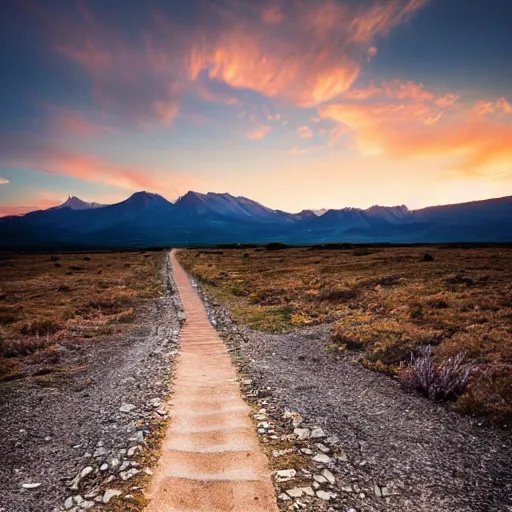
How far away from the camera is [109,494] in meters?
5.84

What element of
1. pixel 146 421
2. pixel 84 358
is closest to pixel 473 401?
pixel 146 421

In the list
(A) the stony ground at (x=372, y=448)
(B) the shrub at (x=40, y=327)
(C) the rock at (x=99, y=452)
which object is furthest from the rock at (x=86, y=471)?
(B) the shrub at (x=40, y=327)

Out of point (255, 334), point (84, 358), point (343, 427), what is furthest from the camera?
point (255, 334)

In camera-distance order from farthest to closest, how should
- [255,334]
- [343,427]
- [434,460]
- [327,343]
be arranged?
[255,334] → [327,343] → [343,427] → [434,460]

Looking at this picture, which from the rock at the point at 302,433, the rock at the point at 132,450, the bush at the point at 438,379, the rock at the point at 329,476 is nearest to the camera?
the rock at the point at 329,476

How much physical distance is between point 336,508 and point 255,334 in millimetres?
12520

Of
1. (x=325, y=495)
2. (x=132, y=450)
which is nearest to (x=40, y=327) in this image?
(x=132, y=450)

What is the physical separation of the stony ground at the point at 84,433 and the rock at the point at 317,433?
3500mm

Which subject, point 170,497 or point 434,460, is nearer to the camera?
point 170,497

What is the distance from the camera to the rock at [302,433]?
25.2 ft

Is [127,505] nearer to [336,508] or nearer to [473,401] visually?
[336,508]

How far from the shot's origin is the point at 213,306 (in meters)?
26.0

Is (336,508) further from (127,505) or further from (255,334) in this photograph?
(255,334)

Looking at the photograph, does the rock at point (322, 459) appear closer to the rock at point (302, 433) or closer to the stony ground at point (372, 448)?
the stony ground at point (372, 448)
